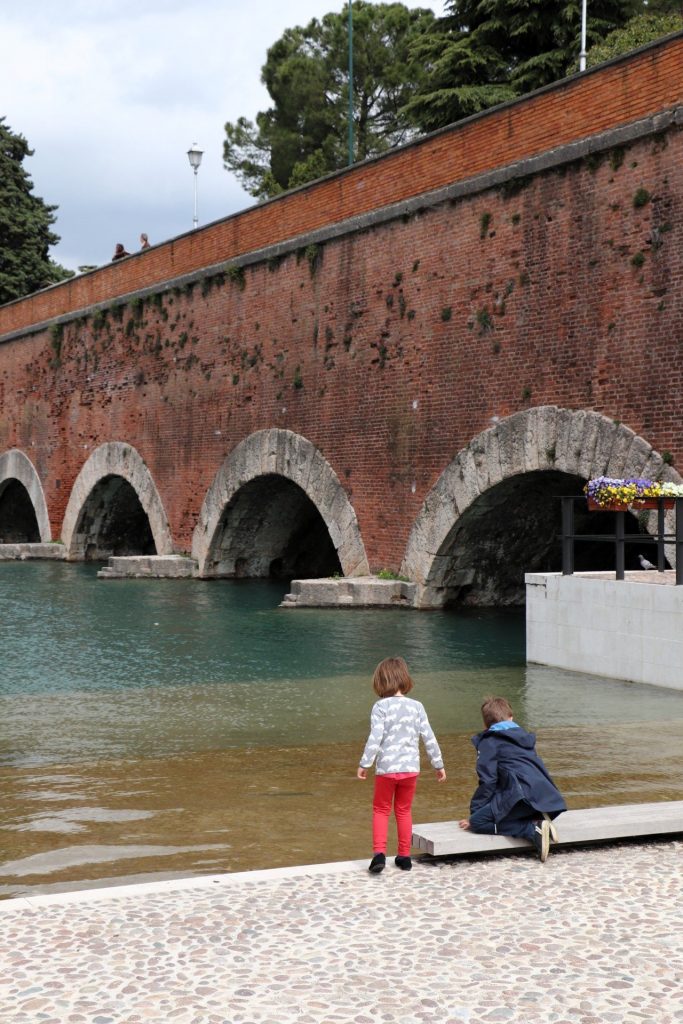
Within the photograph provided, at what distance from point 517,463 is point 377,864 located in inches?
347

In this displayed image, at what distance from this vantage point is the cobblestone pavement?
11.2ft

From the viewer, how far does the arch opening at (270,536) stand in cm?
1969

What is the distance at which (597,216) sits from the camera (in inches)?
485

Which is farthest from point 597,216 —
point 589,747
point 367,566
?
point 589,747

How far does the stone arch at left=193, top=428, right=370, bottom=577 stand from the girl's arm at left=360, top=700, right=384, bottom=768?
10885 millimetres

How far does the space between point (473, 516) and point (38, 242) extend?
32559 millimetres

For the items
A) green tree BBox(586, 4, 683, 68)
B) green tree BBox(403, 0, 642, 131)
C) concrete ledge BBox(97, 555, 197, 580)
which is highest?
green tree BBox(403, 0, 642, 131)

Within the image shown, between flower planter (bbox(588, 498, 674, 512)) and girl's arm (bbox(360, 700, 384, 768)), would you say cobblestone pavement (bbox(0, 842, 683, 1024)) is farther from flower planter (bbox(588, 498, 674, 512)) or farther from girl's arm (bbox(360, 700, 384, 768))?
flower planter (bbox(588, 498, 674, 512))

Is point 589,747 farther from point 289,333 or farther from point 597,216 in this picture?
point 289,333

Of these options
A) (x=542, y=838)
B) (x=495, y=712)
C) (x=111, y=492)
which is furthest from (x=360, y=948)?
(x=111, y=492)

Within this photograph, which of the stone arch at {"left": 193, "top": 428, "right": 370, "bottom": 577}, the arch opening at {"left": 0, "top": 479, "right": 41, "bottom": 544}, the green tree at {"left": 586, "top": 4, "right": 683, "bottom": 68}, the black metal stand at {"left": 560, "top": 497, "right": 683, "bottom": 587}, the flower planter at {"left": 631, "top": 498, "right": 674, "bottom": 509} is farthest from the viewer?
the arch opening at {"left": 0, "top": 479, "right": 41, "bottom": 544}

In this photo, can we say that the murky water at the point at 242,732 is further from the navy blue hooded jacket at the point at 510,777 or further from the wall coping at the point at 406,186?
the wall coping at the point at 406,186

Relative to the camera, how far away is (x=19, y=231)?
139ft

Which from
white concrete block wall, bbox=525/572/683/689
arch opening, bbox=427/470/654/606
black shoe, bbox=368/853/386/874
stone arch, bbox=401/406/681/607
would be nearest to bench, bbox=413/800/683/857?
black shoe, bbox=368/853/386/874
